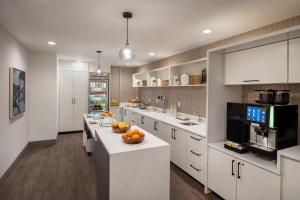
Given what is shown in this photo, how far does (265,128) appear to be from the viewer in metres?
2.00

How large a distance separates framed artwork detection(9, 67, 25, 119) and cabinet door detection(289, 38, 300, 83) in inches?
157

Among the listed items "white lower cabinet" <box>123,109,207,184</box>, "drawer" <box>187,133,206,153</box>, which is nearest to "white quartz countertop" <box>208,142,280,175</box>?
"drawer" <box>187,133,206,153</box>

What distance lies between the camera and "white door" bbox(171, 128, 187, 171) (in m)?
3.06

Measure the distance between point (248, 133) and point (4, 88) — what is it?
364 centimetres

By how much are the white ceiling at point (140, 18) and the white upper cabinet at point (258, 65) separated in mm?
456

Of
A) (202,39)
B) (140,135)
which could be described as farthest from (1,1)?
(202,39)

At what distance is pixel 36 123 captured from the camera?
466 cm

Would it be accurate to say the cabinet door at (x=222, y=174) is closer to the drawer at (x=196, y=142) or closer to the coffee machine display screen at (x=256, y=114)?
the drawer at (x=196, y=142)

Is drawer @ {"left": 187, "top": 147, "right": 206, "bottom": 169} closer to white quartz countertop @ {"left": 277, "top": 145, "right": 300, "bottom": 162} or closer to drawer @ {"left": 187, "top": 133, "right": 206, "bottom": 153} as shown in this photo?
drawer @ {"left": 187, "top": 133, "right": 206, "bottom": 153}

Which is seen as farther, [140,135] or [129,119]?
[129,119]

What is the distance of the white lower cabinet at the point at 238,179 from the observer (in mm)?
1815

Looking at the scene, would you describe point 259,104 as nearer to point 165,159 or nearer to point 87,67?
point 165,159

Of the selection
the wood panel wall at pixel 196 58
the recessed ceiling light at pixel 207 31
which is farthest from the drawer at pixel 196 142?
the recessed ceiling light at pixel 207 31

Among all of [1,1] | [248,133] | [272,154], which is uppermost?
[1,1]
